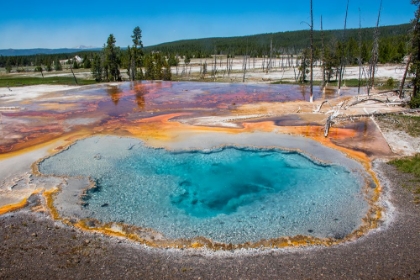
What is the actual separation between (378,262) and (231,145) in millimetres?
9639

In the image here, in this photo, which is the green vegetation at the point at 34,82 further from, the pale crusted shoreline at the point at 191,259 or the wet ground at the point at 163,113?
the pale crusted shoreline at the point at 191,259

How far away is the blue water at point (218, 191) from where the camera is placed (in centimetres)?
970

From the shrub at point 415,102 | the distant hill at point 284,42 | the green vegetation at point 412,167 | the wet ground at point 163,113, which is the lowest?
the green vegetation at point 412,167

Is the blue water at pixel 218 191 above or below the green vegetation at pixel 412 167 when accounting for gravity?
below

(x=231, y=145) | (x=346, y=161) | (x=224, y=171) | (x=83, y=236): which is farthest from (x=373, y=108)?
(x=83, y=236)

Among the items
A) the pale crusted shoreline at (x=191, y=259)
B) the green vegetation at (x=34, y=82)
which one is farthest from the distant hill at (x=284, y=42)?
the pale crusted shoreline at (x=191, y=259)

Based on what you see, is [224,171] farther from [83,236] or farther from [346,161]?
[83,236]

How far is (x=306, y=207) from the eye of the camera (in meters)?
10.7

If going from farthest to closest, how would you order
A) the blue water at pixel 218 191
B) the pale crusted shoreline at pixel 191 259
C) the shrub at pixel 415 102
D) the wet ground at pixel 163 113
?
the shrub at pixel 415 102 < the wet ground at pixel 163 113 < the blue water at pixel 218 191 < the pale crusted shoreline at pixel 191 259

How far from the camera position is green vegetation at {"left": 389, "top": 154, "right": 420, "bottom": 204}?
1110 cm

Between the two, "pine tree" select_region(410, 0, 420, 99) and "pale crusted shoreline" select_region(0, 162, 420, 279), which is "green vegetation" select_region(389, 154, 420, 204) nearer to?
"pale crusted shoreline" select_region(0, 162, 420, 279)

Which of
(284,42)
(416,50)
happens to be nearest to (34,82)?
(416,50)

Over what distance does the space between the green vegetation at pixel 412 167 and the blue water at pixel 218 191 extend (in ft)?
6.29

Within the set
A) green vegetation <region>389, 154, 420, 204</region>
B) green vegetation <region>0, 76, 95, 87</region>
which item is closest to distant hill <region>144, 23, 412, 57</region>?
green vegetation <region>0, 76, 95, 87</region>
